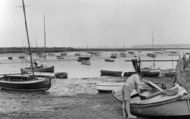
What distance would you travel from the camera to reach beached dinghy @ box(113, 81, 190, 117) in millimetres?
12180

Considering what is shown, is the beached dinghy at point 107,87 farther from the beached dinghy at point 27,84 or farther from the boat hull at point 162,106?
the boat hull at point 162,106

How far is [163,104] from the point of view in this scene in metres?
12.5

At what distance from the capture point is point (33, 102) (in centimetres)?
1986

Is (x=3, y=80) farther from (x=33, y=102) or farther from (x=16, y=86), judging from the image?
(x=33, y=102)

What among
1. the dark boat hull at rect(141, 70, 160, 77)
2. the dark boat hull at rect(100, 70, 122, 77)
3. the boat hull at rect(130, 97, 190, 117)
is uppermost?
the boat hull at rect(130, 97, 190, 117)

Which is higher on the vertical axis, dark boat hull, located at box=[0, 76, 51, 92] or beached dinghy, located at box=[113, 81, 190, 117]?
beached dinghy, located at box=[113, 81, 190, 117]

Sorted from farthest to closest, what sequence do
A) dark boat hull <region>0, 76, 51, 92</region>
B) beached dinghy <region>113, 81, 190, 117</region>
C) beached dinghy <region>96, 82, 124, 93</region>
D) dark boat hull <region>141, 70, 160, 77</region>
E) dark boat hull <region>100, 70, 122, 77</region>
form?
1. dark boat hull <region>100, 70, 122, 77</region>
2. dark boat hull <region>141, 70, 160, 77</region>
3. dark boat hull <region>0, 76, 51, 92</region>
4. beached dinghy <region>96, 82, 124, 93</region>
5. beached dinghy <region>113, 81, 190, 117</region>

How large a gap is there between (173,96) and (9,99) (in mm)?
13397

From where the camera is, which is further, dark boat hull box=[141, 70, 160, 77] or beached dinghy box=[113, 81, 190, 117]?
dark boat hull box=[141, 70, 160, 77]

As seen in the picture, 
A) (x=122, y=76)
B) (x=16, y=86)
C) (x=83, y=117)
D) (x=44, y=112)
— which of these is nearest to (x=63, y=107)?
(x=44, y=112)

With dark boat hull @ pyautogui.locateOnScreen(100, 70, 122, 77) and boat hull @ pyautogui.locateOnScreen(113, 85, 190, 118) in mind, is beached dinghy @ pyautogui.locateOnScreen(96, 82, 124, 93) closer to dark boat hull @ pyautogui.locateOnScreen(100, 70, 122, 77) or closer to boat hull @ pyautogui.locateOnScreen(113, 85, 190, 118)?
boat hull @ pyautogui.locateOnScreen(113, 85, 190, 118)

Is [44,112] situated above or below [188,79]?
below

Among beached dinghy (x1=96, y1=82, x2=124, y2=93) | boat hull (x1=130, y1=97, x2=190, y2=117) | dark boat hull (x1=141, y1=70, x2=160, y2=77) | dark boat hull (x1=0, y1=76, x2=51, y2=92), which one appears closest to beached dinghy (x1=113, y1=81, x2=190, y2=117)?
boat hull (x1=130, y1=97, x2=190, y2=117)

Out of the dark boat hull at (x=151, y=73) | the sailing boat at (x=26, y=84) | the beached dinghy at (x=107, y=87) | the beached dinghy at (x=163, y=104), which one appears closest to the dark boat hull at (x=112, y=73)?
the dark boat hull at (x=151, y=73)
